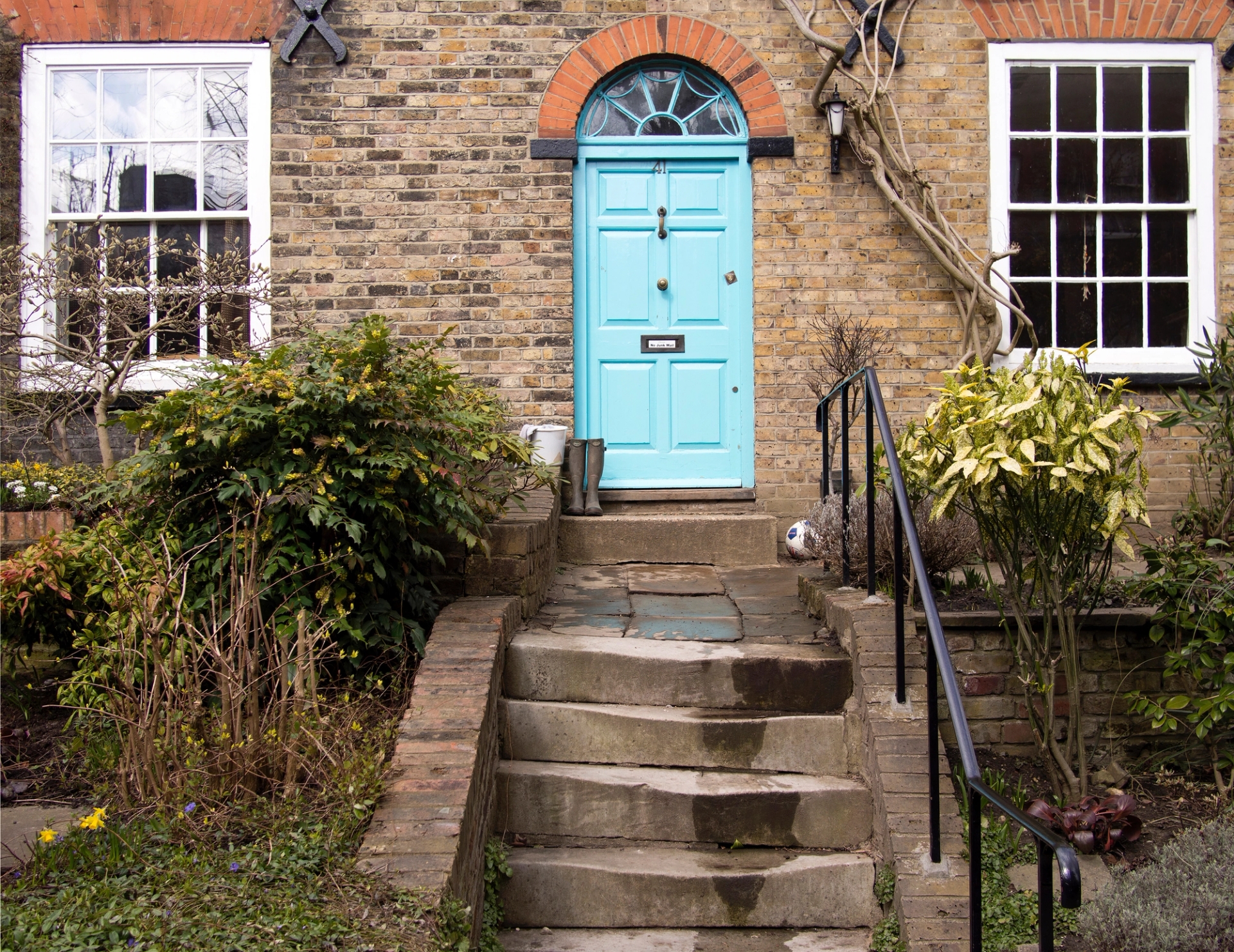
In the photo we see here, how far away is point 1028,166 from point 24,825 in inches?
261

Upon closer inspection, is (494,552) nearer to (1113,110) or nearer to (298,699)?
(298,699)

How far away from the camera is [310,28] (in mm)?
6430

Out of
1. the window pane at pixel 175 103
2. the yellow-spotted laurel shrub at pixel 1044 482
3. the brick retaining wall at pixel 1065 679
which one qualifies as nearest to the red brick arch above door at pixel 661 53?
the window pane at pixel 175 103

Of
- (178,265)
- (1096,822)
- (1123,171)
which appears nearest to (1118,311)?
(1123,171)

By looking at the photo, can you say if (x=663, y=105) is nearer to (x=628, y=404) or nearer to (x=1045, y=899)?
(x=628, y=404)

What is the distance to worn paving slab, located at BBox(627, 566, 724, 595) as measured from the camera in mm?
5137

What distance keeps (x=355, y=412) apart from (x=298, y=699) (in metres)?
1.14

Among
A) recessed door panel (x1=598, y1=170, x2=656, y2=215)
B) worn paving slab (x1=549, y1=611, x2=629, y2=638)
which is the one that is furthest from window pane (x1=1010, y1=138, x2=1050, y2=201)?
worn paving slab (x1=549, y1=611, x2=629, y2=638)

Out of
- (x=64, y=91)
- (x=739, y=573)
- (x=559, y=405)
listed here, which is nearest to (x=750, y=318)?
(x=559, y=405)

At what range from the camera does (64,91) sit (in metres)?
6.54

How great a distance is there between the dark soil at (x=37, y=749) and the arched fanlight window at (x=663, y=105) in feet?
15.4

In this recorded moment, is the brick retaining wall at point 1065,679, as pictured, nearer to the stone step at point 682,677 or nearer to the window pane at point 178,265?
the stone step at point 682,677

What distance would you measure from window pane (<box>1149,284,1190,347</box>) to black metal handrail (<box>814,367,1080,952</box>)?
11.0 feet

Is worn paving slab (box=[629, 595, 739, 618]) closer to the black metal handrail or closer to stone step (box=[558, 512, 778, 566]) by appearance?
the black metal handrail
